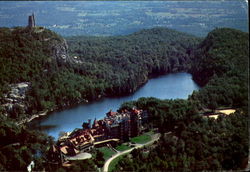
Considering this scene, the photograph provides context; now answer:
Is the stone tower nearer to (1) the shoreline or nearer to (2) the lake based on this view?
(2) the lake

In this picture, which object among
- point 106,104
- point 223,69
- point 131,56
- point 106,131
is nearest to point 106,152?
point 106,131

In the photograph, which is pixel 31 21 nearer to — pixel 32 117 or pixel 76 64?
pixel 76 64

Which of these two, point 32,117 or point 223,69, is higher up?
point 223,69

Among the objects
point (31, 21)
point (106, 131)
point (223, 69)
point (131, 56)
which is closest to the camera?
point (106, 131)

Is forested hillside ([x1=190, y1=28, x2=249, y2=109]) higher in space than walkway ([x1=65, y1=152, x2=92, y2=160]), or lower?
higher

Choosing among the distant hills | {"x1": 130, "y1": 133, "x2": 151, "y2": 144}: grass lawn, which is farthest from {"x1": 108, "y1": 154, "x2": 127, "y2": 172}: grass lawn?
the distant hills
